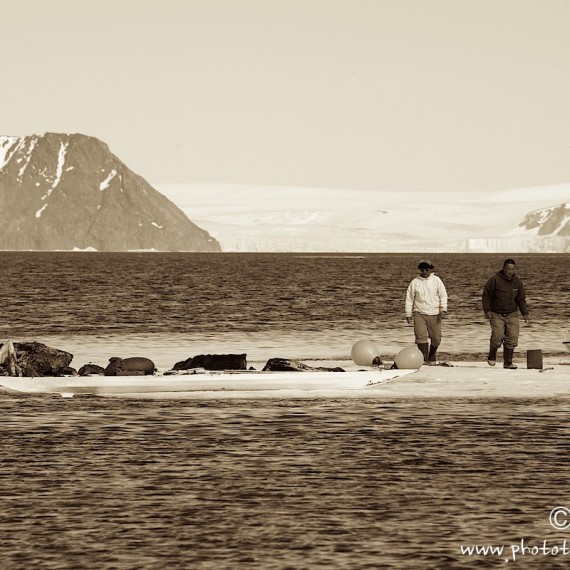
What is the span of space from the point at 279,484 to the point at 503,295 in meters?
12.9

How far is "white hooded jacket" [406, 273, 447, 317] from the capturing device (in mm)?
29344

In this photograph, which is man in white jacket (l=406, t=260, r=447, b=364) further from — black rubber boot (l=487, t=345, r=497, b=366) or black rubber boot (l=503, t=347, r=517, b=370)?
black rubber boot (l=503, t=347, r=517, b=370)

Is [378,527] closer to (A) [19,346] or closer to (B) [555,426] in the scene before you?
(B) [555,426]

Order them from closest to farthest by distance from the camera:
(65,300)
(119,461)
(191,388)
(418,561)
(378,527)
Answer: (418,561) → (378,527) → (119,461) → (191,388) → (65,300)

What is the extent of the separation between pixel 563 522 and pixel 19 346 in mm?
15999

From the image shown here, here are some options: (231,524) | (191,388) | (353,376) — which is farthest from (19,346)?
(231,524)

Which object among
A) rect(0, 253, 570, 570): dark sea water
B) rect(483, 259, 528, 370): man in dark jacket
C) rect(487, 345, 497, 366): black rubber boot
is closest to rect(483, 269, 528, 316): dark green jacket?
rect(483, 259, 528, 370): man in dark jacket

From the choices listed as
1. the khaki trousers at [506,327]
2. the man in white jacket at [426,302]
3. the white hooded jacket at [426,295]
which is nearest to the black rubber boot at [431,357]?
the man in white jacket at [426,302]

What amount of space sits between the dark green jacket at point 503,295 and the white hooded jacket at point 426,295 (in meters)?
0.96

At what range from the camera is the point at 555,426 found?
22906 mm

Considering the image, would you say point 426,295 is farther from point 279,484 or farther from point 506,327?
point 279,484

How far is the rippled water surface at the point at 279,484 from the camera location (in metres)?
14.1

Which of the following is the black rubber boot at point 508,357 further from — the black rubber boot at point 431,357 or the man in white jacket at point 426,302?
the man in white jacket at point 426,302

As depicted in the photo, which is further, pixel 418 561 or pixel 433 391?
pixel 433 391
